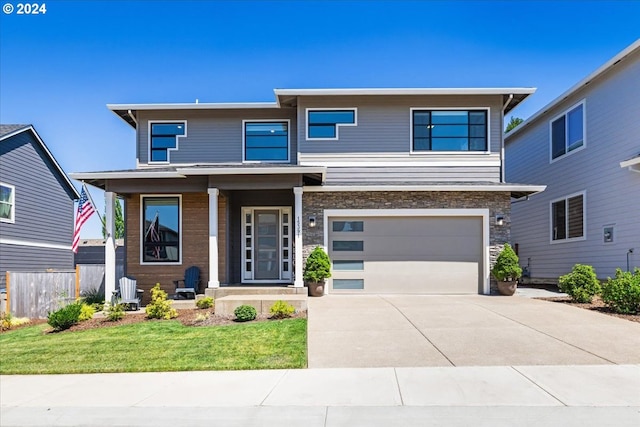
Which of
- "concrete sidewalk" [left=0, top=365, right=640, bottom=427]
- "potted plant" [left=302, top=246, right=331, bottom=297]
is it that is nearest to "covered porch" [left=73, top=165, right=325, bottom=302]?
"potted plant" [left=302, top=246, right=331, bottom=297]

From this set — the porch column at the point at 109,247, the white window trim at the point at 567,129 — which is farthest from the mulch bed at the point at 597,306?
the porch column at the point at 109,247

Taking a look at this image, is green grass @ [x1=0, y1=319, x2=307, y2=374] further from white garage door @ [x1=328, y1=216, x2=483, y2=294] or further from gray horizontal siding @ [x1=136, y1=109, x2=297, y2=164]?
gray horizontal siding @ [x1=136, y1=109, x2=297, y2=164]

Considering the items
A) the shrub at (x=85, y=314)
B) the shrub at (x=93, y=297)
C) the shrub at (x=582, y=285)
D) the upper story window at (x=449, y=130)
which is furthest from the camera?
the upper story window at (x=449, y=130)

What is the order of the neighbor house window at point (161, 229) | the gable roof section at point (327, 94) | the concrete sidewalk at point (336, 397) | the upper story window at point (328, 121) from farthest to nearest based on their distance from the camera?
1. the upper story window at point (328, 121)
2. the neighbor house window at point (161, 229)
3. the gable roof section at point (327, 94)
4. the concrete sidewalk at point (336, 397)

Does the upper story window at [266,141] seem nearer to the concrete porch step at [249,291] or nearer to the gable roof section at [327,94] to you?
the gable roof section at [327,94]

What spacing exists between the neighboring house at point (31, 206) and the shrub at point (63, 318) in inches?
342

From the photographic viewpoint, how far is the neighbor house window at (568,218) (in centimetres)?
1497

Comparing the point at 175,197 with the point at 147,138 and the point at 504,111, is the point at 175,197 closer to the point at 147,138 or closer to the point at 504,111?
the point at 147,138

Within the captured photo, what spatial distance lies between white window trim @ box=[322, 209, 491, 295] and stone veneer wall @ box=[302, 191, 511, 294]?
90 mm

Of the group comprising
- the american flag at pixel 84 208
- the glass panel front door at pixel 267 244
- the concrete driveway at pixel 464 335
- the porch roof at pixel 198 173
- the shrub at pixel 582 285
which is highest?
the porch roof at pixel 198 173

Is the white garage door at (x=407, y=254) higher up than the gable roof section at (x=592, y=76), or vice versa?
the gable roof section at (x=592, y=76)

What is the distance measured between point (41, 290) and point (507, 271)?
495 inches

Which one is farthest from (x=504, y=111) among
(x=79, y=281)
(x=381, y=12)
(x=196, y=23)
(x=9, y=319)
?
(x=9, y=319)

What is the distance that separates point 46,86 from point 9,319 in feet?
24.7
